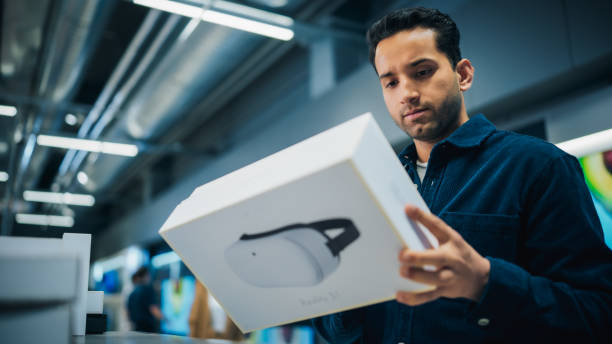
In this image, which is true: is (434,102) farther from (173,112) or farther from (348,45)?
A: (173,112)

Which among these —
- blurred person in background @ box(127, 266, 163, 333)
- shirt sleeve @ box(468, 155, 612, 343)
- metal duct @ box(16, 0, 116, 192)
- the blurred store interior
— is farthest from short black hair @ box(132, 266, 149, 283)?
shirt sleeve @ box(468, 155, 612, 343)

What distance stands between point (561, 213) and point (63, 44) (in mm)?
3749

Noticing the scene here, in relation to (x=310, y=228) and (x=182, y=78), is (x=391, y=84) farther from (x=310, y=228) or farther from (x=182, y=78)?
(x=182, y=78)

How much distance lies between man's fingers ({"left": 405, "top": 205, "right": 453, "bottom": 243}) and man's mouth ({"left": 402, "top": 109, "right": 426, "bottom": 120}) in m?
0.37

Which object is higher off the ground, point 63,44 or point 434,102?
point 63,44

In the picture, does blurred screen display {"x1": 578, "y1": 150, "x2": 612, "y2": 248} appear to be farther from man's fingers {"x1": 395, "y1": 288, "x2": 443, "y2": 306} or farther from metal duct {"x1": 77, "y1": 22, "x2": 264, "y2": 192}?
metal duct {"x1": 77, "y1": 22, "x2": 264, "y2": 192}

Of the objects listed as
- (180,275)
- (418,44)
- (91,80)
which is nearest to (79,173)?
(91,80)

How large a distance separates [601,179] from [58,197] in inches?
312

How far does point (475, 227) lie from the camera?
75 cm

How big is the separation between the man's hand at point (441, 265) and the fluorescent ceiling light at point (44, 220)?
973 centimetres

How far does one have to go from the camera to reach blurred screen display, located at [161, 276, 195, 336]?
5797mm

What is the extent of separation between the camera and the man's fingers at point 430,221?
20.9 inches

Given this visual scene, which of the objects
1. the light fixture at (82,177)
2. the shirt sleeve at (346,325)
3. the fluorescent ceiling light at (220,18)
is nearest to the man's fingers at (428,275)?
the shirt sleeve at (346,325)

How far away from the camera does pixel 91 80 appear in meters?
6.07
